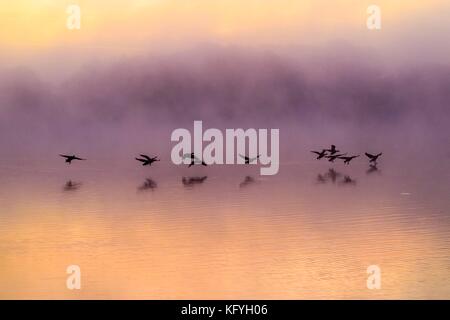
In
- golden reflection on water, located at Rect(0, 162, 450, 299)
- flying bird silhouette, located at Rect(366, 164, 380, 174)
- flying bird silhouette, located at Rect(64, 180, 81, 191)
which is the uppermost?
flying bird silhouette, located at Rect(366, 164, 380, 174)

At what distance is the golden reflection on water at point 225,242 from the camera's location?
8961 millimetres

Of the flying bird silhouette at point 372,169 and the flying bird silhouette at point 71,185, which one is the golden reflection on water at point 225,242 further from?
the flying bird silhouette at point 372,169

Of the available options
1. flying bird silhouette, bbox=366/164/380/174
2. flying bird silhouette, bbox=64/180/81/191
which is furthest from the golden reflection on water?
flying bird silhouette, bbox=366/164/380/174

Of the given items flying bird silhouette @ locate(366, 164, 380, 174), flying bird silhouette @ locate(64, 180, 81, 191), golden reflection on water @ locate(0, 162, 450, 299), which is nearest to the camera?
golden reflection on water @ locate(0, 162, 450, 299)

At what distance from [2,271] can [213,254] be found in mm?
2638

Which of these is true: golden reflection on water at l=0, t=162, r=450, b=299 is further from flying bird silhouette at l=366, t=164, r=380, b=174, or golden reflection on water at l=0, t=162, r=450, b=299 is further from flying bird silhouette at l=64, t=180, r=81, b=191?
flying bird silhouette at l=366, t=164, r=380, b=174

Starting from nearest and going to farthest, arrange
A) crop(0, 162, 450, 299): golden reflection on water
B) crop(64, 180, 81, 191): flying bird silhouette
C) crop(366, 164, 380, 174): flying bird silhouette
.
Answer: crop(0, 162, 450, 299): golden reflection on water, crop(64, 180, 81, 191): flying bird silhouette, crop(366, 164, 380, 174): flying bird silhouette

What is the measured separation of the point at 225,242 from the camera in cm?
1124

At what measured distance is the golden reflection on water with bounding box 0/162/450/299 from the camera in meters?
8.96

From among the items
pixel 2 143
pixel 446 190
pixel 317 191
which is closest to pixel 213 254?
pixel 317 191

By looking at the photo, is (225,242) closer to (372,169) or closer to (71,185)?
(71,185)

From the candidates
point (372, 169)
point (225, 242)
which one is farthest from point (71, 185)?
point (372, 169)

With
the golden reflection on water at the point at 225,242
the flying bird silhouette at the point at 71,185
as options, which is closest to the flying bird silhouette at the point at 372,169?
the golden reflection on water at the point at 225,242
